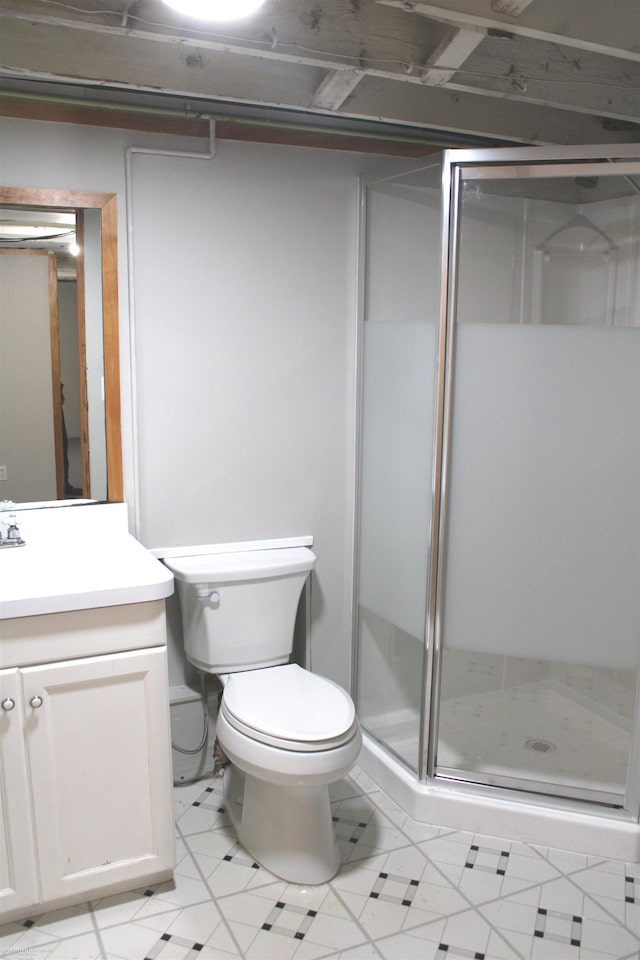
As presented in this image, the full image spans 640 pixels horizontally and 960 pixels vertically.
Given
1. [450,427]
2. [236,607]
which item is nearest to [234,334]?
[450,427]

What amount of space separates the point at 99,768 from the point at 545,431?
145 cm

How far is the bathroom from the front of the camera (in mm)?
2244

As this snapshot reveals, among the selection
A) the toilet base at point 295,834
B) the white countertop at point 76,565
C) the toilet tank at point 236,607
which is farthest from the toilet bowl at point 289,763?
the white countertop at point 76,565

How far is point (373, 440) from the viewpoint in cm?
254

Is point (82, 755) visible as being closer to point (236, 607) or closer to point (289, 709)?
point (289, 709)

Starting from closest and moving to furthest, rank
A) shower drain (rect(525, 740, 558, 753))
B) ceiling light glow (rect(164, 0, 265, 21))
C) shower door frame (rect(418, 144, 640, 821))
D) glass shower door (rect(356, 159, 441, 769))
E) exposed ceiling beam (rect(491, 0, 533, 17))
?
1. ceiling light glow (rect(164, 0, 265, 21))
2. exposed ceiling beam (rect(491, 0, 533, 17))
3. shower door frame (rect(418, 144, 640, 821))
4. glass shower door (rect(356, 159, 441, 769))
5. shower drain (rect(525, 740, 558, 753))

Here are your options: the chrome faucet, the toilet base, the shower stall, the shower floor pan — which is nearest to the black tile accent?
the shower stall

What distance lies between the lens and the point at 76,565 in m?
1.96

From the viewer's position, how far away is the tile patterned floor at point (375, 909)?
179 cm

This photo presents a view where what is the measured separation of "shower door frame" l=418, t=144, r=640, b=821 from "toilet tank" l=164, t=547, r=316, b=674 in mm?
462

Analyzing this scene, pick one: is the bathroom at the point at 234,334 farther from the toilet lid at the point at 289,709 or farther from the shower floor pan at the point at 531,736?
the shower floor pan at the point at 531,736

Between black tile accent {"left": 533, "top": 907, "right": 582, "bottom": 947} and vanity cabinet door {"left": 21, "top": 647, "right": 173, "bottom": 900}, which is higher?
vanity cabinet door {"left": 21, "top": 647, "right": 173, "bottom": 900}

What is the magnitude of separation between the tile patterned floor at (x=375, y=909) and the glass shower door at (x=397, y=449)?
1.15 feet

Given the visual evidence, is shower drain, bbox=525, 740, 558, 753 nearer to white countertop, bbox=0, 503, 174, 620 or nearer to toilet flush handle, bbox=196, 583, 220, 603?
toilet flush handle, bbox=196, 583, 220, 603
